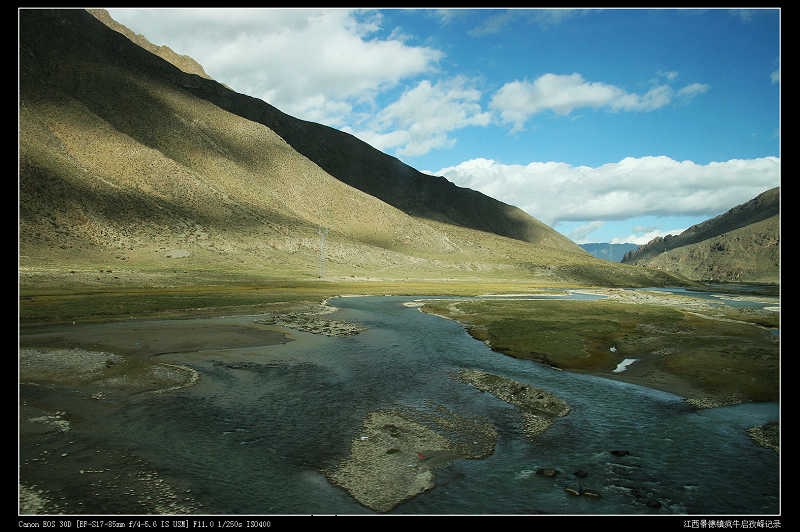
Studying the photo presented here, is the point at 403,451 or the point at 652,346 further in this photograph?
the point at 652,346

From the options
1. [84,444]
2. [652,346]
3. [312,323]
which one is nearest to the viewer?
[84,444]

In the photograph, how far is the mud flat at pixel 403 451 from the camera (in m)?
13.5

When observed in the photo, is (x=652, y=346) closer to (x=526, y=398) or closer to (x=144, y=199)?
(x=526, y=398)

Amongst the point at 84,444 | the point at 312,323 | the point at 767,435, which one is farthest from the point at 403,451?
the point at 312,323

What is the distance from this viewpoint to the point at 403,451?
52.8ft

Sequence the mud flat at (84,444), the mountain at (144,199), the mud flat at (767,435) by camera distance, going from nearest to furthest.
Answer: the mud flat at (84,444)
the mud flat at (767,435)
the mountain at (144,199)

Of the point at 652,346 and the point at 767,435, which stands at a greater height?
the point at 652,346

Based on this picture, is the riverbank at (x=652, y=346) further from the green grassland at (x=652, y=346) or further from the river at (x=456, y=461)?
the river at (x=456, y=461)

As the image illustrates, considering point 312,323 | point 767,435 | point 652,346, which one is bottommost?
point 767,435

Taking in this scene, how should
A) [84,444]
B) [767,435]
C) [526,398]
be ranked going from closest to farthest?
1. [84,444]
2. [767,435]
3. [526,398]

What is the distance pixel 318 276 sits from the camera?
409 feet

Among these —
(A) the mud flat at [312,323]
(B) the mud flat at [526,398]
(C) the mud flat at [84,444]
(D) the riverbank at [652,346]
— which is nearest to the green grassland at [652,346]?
(D) the riverbank at [652,346]

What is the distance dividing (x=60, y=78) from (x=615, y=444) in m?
207
